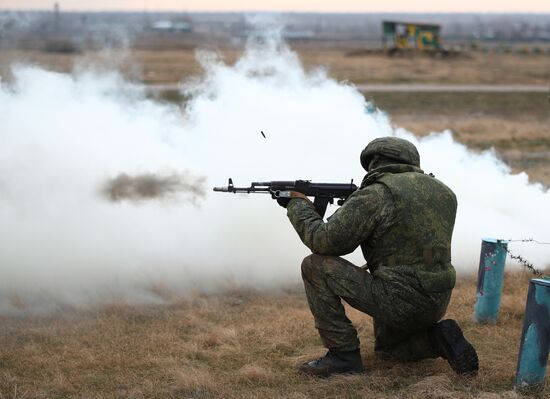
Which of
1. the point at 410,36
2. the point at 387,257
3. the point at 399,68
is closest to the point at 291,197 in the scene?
the point at 387,257

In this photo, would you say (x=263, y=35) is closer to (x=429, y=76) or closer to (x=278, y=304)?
(x=278, y=304)

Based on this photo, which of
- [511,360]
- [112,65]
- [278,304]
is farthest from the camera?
[112,65]

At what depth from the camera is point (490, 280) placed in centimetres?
668

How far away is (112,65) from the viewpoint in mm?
14922

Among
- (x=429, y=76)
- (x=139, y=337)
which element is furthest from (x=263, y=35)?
(x=429, y=76)

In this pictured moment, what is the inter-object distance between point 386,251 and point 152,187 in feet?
14.6

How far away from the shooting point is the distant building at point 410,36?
1955 inches

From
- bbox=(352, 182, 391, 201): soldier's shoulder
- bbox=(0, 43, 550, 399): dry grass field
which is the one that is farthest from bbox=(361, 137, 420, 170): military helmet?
bbox=(0, 43, 550, 399): dry grass field

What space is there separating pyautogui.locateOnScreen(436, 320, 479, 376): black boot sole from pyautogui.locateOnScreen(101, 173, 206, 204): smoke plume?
408cm

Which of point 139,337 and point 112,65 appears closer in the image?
point 139,337

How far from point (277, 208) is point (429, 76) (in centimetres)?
3270

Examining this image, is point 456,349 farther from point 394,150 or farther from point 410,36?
point 410,36

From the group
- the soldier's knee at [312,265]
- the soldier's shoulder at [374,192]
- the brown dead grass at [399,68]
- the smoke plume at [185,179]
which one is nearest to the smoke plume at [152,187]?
the smoke plume at [185,179]

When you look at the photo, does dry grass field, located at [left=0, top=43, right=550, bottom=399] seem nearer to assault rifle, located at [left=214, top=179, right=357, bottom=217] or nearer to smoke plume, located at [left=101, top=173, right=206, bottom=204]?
assault rifle, located at [left=214, top=179, right=357, bottom=217]
